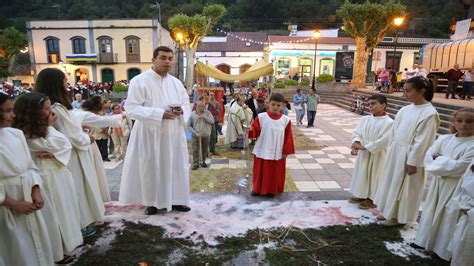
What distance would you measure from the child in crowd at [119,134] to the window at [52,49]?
92.7 feet

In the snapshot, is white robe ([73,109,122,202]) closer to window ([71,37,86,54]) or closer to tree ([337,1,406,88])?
tree ([337,1,406,88])

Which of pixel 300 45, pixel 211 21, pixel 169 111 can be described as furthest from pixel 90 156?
pixel 300 45

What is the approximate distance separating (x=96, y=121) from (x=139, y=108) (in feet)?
1.43

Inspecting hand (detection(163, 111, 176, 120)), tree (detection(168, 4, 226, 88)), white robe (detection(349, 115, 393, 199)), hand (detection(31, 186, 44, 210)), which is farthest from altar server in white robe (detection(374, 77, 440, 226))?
tree (detection(168, 4, 226, 88))

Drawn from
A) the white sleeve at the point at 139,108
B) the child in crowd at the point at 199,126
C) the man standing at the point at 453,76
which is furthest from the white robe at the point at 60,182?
the man standing at the point at 453,76

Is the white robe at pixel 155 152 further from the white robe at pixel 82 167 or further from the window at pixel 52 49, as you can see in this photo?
the window at pixel 52 49

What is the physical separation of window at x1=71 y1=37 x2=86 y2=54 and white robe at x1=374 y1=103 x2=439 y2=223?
33869 millimetres

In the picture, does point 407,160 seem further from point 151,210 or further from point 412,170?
point 151,210

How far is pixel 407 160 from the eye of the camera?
3195 millimetres

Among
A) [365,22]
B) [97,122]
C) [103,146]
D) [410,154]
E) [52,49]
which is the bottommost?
[103,146]

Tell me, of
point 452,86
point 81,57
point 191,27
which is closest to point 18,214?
point 452,86

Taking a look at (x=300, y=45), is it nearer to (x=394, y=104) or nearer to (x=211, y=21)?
(x=211, y=21)

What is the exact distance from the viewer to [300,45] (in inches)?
1136

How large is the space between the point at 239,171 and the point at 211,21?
2093 cm
